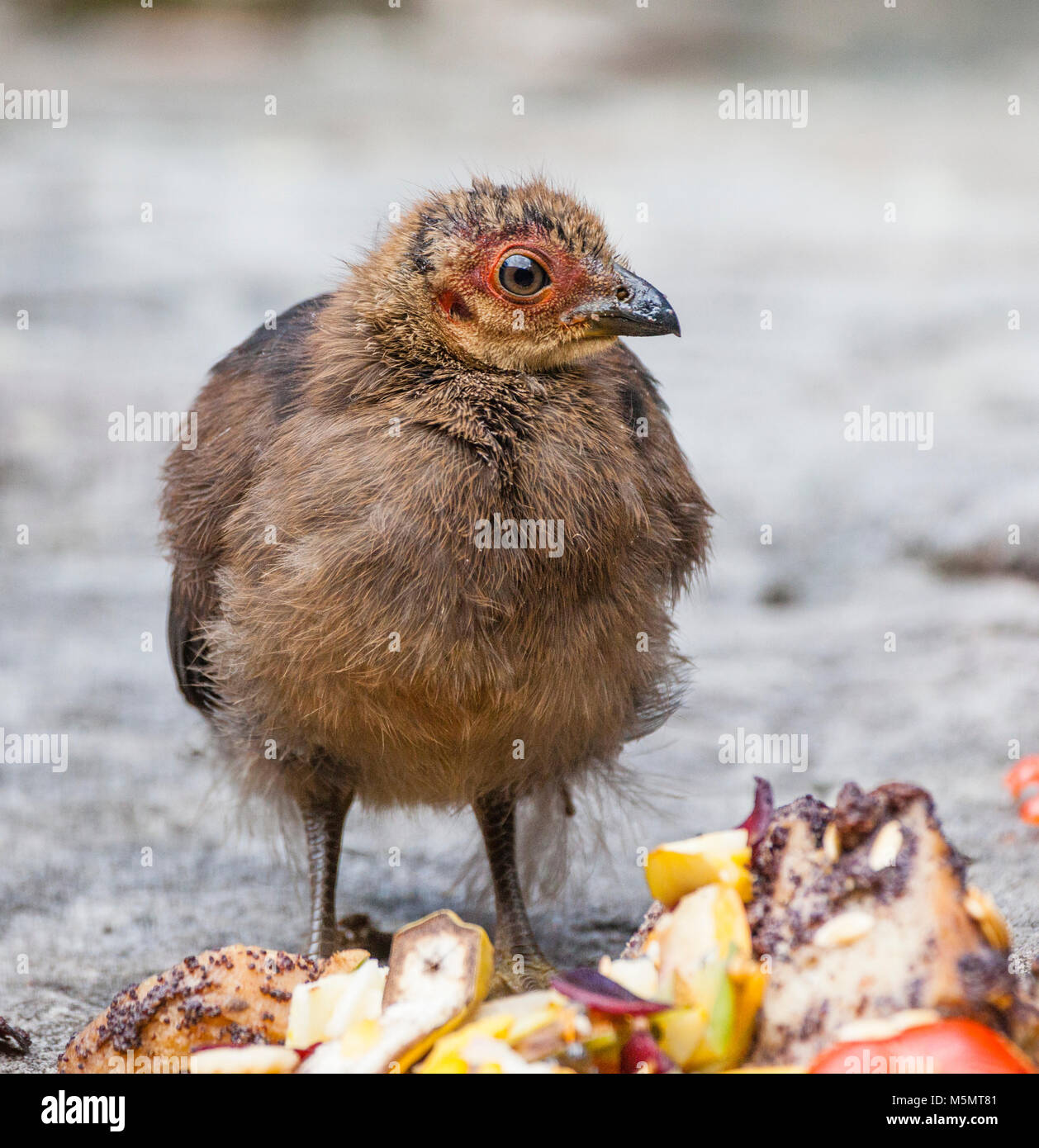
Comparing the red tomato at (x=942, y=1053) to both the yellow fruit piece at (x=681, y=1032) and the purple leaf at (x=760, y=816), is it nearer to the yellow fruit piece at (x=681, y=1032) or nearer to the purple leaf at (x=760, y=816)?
the yellow fruit piece at (x=681, y=1032)

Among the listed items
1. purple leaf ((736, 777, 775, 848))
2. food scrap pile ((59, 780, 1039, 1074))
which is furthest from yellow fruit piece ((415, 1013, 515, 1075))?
purple leaf ((736, 777, 775, 848))

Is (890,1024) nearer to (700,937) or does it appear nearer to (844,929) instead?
(844,929)

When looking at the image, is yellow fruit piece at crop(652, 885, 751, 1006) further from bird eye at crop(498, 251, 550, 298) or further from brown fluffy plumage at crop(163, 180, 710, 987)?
bird eye at crop(498, 251, 550, 298)

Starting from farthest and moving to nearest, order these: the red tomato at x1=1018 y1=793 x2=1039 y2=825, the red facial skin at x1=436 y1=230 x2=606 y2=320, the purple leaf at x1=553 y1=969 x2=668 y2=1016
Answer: the red tomato at x1=1018 y1=793 x2=1039 y2=825, the red facial skin at x1=436 y1=230 x2=606 y2=320, the purple leaf at x1=553 y1=969 x2=668 y2=1016

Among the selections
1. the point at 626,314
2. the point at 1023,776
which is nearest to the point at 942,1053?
the point at 626,314

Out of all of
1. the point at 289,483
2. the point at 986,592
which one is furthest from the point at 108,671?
the point at 986,592

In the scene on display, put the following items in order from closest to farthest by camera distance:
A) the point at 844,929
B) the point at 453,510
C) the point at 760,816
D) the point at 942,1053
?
1. the point at 942,1053
2. the point at 844,929
3. the point at 760,816
4. the point at 453,510

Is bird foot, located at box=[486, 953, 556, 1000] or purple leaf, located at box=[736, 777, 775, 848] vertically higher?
purple leaf, located at box=[736, 777, 775, 848]
